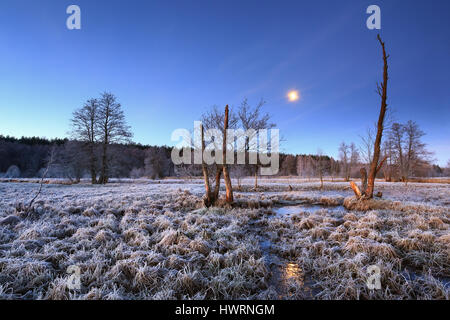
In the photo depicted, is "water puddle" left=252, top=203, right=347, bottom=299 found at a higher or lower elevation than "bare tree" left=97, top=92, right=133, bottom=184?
lower

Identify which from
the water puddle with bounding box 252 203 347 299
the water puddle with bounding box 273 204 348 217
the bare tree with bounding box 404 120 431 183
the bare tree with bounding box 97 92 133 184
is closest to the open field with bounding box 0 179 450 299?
the water puddle with bounding box 252 203 347 299

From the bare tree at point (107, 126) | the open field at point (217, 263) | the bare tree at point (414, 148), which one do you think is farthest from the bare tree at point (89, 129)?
the bare tree at point (414, 148)

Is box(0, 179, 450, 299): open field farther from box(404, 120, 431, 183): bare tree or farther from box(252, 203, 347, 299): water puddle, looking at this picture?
box(404, 120, 431, 183): bare tree

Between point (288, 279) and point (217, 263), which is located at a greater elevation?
point (217, 263)

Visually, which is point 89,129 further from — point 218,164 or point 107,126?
point 218,164

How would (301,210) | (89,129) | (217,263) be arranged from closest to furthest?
(217,263) → (301,210) → (89,129)

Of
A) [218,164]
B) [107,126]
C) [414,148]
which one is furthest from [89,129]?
[414,148]

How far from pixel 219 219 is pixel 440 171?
11325 centimetres

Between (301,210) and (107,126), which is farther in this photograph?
(107,126)

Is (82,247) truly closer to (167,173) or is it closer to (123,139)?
(123,139)

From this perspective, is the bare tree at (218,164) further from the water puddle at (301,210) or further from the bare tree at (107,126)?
the bare tree at (107,126)

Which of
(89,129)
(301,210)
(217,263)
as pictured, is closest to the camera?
(217,263)

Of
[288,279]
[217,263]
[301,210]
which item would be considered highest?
[217,263]
